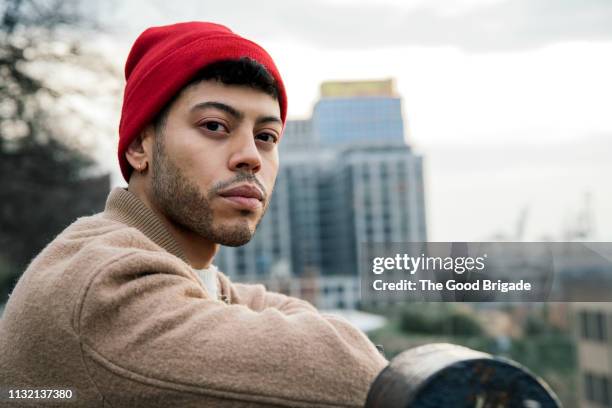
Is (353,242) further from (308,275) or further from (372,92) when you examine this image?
(372,92)

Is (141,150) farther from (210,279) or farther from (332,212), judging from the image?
(332,212)

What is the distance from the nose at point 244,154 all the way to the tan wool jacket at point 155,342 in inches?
8.1

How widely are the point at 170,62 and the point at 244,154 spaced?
0.22 meters

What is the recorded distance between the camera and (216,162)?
Result: 1271mm

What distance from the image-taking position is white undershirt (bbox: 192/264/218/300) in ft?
4.69

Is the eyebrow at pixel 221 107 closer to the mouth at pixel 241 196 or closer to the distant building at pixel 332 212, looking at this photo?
the mouth at pixel 241 196

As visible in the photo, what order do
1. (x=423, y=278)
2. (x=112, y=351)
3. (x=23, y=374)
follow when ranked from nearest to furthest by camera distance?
(x=112, y=351) < (x=23, y=374) < (x=423, y=278)

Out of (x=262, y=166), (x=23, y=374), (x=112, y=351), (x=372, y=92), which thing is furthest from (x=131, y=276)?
(x=372, y=92)

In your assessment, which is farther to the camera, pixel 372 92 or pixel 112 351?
pixel 372 92

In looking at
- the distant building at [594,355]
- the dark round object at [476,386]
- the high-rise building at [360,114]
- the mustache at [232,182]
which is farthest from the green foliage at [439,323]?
the dark round object at [476,386]

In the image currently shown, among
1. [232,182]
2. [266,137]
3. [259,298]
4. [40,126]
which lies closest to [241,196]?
[232,182]

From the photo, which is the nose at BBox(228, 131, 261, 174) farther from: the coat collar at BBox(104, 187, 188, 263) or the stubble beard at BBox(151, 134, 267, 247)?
the coat collar at BBox(104, 187, 188, 263)

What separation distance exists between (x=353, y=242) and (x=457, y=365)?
215ft

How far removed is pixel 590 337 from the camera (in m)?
35.8
